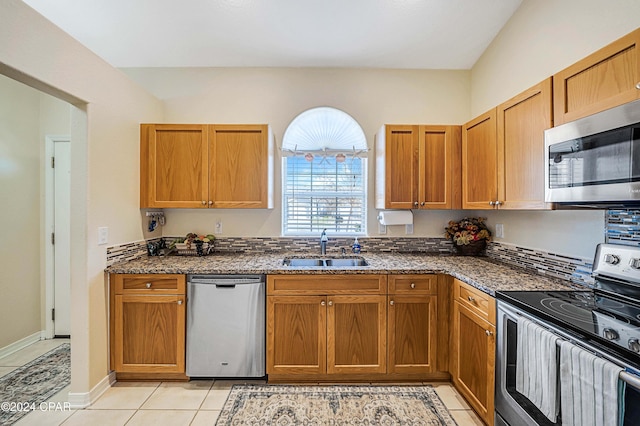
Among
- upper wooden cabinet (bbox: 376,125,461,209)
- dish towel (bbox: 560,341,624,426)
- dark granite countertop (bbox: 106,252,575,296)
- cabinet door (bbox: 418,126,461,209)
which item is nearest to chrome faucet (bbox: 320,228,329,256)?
dark granite countertop (bbox: 106,252,575,296)

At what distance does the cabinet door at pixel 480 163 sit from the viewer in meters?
2.19

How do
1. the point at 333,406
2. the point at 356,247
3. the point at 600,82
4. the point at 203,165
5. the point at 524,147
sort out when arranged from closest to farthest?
the point at 600,82 < the point at 524,147 < the point at 333,406 < the point at 203,165 < the point at 356,247

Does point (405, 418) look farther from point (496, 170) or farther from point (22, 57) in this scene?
point (22, 57)

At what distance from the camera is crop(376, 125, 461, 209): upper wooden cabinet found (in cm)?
264

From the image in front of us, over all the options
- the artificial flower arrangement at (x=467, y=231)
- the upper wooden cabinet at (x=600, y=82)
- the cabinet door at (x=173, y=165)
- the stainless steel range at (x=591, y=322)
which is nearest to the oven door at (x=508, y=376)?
the stainless steel range at (x=591, y=322)

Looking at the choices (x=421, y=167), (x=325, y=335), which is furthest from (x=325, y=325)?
(x=421, y=167)

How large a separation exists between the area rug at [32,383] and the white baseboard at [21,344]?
341mm

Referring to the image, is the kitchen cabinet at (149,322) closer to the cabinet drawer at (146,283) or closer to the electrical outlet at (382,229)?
the cabinet drawer at (146,283)

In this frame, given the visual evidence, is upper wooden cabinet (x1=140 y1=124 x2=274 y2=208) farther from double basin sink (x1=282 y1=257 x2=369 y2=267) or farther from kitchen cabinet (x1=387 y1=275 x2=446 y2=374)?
kitchen cabinet (x1=387 y1=275 x2=446 y2=374)

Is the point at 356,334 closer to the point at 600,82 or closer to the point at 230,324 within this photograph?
the point at 230,324

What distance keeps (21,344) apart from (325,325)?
3043 millimetres

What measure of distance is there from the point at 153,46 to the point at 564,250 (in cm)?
384

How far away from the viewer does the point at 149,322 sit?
221 cm

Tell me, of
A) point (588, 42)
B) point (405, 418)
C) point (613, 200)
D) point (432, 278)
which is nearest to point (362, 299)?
point (432, 278)
